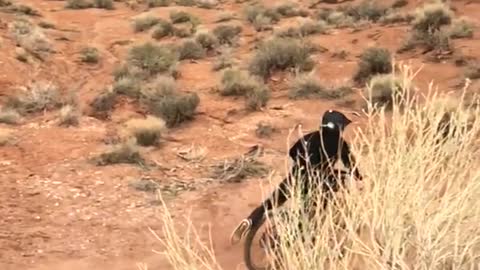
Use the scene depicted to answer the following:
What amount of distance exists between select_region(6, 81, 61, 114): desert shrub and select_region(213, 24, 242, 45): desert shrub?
20.1 ft

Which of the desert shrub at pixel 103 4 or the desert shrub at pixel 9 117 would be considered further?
the desert shrub at pixel 103 4

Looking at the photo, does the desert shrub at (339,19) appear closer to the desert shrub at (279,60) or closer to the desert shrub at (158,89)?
the desert shrub at (279,60)

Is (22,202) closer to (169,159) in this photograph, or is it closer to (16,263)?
(16,263)

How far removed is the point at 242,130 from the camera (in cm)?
1262

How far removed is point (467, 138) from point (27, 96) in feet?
35.0

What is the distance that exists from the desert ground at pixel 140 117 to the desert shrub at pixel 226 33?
0.18ft

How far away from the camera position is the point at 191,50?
18391 millimetres

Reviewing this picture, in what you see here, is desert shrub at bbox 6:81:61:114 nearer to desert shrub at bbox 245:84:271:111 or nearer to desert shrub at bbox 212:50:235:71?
desert shrub at bbox 245:84:271:111

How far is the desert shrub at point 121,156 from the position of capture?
Result: 1105 centimetres

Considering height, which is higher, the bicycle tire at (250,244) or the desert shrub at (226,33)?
the bicycle tire at (250,244)

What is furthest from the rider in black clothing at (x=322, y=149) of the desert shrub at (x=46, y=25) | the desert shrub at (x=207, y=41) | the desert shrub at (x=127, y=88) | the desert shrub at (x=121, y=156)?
the desert shrub at (x=46, y=25)

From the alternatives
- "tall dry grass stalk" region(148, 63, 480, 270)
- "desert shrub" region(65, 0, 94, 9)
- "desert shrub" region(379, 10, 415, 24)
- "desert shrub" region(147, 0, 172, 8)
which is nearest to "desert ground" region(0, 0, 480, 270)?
"desert shrub" region(379, 10, 415, 24)

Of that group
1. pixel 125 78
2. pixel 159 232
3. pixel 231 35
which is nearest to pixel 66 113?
pixel 125 78

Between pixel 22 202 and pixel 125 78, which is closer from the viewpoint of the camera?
pixel 22 202
